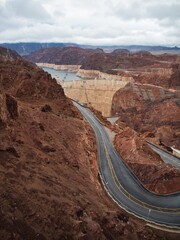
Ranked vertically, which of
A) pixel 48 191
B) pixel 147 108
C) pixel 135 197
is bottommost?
pixel 147 108

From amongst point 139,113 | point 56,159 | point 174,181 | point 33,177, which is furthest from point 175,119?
point 33,177

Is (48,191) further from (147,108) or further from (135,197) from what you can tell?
(147,108)

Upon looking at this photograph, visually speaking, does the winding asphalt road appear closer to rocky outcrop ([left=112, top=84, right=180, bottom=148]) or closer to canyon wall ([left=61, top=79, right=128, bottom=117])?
rocky outcrop ([left=112, top=84, right=180, bottom=148])

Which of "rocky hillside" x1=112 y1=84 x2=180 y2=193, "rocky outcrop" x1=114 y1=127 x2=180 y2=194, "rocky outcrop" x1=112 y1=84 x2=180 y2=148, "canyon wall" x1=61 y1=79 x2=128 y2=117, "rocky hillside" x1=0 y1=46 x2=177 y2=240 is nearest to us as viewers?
"rocky hillside" x1=0 y1=46 x2=177 y2=240

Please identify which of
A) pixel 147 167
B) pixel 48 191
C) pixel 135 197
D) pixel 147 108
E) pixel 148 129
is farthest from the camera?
pixel 147 108

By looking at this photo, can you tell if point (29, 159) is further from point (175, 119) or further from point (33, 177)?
point (175, 119)

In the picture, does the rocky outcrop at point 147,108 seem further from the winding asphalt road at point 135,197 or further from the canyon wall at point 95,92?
the winding asphalt road at point 135,197

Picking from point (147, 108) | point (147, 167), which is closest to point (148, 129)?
point (147, 108)

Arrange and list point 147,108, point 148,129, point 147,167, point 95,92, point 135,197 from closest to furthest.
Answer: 1. point 135,197
2. point 147,167
3. point 148,129
4. point 147,108
5. point 95,92

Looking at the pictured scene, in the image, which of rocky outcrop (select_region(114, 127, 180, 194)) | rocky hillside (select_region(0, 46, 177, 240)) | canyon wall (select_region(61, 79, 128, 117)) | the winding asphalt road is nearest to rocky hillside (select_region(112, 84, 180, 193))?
rocky outcrop (select_region(114, 127, 180, 194))

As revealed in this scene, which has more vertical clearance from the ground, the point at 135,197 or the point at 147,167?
the point at 147,167
